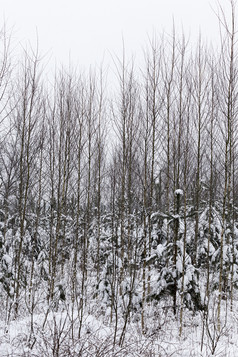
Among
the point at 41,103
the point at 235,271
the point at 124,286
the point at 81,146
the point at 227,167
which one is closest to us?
the point at 227,167

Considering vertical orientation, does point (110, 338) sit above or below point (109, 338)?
below

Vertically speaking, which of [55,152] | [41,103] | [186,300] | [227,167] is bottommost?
[186,300]

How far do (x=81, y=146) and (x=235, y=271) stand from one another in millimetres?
7721

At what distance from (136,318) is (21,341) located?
3529 millimetres

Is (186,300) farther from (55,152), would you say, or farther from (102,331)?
(55,152)

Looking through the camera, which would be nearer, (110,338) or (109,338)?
(109,338)

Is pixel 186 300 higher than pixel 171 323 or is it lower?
higher

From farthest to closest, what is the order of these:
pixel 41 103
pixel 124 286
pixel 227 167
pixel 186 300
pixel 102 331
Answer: pixel 41 103 → pixel 124 286 → pixel 186 300 → pixel 227 167 → pixel 102 331

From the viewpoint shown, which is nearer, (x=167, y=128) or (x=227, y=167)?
(x=227, y=167)

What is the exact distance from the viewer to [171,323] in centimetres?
763

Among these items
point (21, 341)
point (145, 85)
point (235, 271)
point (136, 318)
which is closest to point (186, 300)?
point (136, 318)

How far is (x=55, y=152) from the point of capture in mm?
10828

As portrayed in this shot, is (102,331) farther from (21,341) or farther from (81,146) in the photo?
(81,146)

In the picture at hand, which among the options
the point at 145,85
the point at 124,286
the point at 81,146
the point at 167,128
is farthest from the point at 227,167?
the point at 81,146
